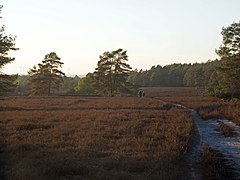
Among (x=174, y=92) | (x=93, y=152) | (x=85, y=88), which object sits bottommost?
(x=93, y=152)

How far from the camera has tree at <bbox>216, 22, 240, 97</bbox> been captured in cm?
5491

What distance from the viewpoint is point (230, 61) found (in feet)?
183

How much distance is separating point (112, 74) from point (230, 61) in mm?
29671

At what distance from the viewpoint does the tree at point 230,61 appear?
2162 inches

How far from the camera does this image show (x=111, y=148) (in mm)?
15039

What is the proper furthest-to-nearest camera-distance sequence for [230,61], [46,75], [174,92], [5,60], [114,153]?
[174,92]
[46,75]
[230,61]
[5,60]
[114,153]

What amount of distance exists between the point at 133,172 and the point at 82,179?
1699mm

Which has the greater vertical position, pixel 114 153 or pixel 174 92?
pixel 174 92

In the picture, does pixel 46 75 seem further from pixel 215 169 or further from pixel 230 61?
pixel 215 169

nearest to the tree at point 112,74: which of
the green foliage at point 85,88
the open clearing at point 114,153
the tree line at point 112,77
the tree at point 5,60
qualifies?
the tree line at point 112,77

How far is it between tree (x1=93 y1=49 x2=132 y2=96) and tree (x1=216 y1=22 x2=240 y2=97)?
2632 cm

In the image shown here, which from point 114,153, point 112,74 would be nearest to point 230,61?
point 112,74

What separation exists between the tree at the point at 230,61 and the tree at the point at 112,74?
26.3m

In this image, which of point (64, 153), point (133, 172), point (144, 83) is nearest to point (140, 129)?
point (64, 153)
